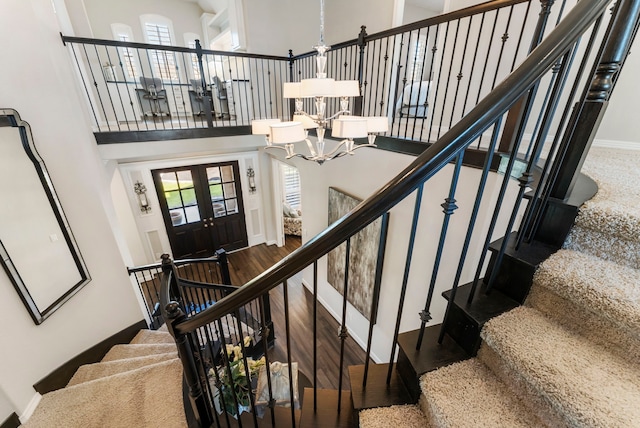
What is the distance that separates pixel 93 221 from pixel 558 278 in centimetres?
338

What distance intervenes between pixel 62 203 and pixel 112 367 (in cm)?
146

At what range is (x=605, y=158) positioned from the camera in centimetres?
210

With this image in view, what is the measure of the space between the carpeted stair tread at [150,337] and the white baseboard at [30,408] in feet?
3.17

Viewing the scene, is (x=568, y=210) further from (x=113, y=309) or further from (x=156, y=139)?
(x=156, y=139)

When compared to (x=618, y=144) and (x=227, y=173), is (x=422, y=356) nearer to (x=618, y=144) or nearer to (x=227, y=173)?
(x=618, y=144)

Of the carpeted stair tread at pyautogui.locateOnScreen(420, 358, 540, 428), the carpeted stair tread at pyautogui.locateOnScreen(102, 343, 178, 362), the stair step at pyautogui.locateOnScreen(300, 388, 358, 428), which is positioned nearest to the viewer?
the carpeted stair tread at pyautogui.locateOnScreen(420, 358, 540, 428)

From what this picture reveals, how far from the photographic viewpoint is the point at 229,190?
5.62 m

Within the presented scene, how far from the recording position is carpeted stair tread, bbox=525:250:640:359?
790mm

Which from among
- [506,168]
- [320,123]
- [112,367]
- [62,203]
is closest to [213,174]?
[62,203]

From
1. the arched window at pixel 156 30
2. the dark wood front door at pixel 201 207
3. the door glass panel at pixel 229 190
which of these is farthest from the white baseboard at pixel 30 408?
the arched window at pixel 156 30

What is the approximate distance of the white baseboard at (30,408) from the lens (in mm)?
1796

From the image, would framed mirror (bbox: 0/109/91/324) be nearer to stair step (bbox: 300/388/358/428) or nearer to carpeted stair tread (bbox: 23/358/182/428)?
carpeted stair tread (bbox: 23/358/182/428)

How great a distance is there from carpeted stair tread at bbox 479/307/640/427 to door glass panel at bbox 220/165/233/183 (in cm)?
536

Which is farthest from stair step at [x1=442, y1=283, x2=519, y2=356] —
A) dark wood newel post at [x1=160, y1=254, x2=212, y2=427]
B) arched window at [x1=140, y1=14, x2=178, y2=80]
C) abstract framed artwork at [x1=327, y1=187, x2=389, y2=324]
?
arched window at [x1=140, y1=14, x2=178, y2=80]
